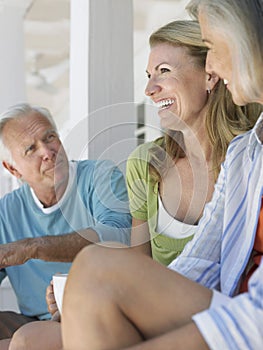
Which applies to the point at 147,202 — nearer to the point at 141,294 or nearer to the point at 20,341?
the point at 20,341

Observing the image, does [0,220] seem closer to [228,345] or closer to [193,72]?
[193,72]

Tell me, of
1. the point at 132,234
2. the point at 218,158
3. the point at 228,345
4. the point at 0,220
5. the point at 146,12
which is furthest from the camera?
the point at 146,12

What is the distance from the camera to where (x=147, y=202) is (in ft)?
8.23

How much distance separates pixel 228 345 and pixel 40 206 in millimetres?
1761

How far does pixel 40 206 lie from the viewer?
3043 millimetres

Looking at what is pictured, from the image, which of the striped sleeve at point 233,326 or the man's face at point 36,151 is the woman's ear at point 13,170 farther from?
the striped sleeve at point 233,326

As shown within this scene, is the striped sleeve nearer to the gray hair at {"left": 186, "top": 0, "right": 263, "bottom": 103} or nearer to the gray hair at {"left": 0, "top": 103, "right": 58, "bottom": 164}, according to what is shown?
the gray hair at {"left": 186, "top": 0, "right": 263, "bottom": 103}

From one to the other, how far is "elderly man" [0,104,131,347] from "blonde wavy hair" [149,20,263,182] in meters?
0.31

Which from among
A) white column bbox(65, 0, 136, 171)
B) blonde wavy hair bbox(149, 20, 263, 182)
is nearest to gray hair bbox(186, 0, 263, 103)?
blonde wavy hair bbox(149, 20, 263, 182)

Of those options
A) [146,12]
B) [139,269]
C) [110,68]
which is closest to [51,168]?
[110,68]

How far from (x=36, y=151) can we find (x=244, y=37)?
160 cm

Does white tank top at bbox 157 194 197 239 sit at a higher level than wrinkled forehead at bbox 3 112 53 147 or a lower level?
lower

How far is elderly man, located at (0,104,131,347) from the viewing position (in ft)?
8.91

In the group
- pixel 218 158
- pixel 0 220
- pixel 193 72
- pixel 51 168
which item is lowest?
pixel 0 220
